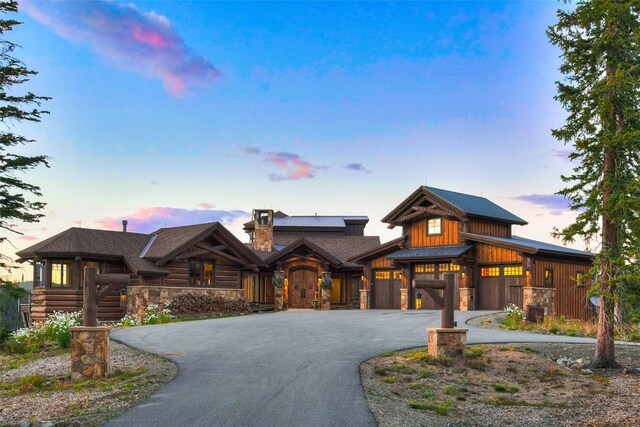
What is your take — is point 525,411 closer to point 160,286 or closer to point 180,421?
point 180,421

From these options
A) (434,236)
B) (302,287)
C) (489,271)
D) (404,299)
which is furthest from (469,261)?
(302,287)

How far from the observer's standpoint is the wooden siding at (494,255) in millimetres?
34350

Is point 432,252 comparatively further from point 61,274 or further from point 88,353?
point 88,353

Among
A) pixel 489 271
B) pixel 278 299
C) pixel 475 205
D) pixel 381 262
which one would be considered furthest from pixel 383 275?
pixel 489 271

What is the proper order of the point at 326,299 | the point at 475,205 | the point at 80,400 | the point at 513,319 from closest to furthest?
the point at 80,400
the point at 513,319
the point at 475,205
the point at 326,299

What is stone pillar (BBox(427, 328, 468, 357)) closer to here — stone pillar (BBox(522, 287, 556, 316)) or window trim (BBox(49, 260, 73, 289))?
stone pillar (BBox(522, 287, 556, 316))

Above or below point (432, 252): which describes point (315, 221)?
above

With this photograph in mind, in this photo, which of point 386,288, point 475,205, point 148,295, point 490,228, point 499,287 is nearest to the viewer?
point 148,295

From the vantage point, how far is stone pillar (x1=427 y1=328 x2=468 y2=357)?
17.1 m

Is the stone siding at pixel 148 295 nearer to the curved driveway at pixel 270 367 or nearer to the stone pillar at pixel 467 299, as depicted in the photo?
the curved driveway at pixel 270 367

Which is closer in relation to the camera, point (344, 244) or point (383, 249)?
point (383, 249)

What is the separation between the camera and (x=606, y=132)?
17938 millimetres

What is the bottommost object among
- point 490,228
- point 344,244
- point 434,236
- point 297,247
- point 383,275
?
point 383,275

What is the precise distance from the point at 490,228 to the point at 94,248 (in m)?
22.8
